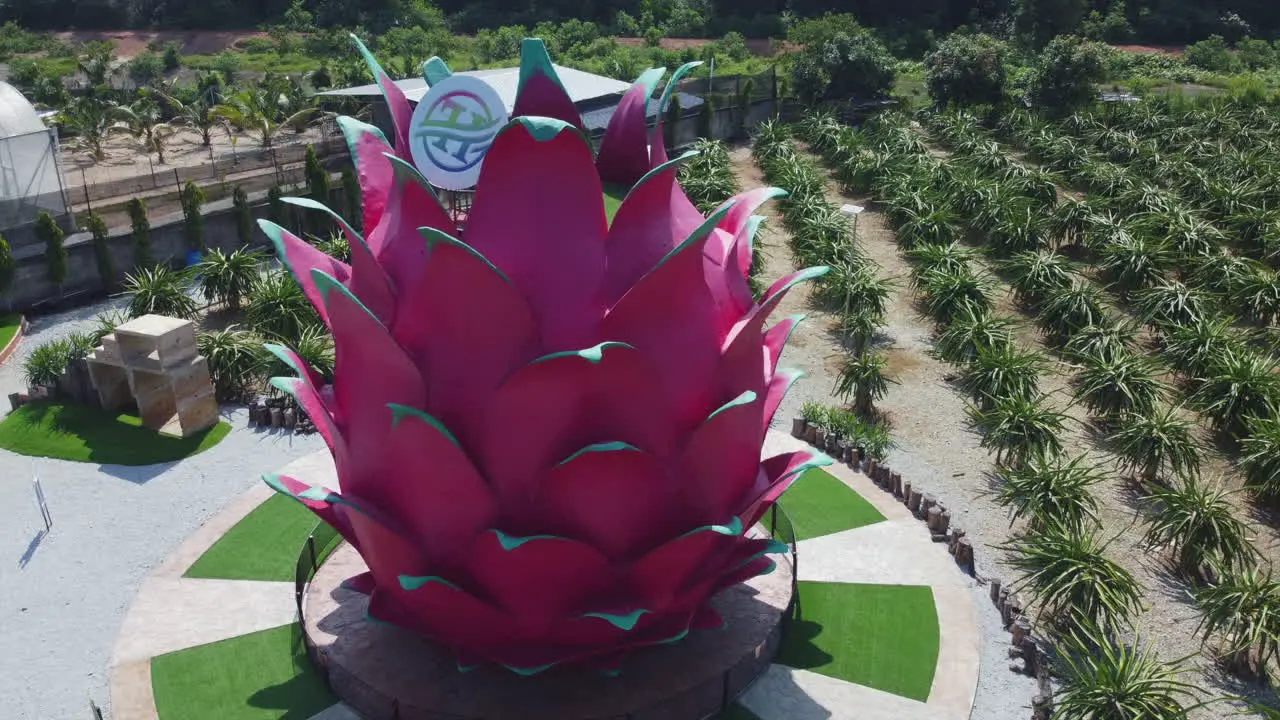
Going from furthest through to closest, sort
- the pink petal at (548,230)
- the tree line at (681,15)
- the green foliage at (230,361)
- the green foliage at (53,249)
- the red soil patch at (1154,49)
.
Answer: the tree line at (681,15) < the red soil patch at (1154,49) < the green foliage at (53,249) < the green foliage at (230,361) < the pink petal at (548,230)

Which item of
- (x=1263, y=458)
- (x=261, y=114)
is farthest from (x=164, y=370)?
(x=261, y=114)

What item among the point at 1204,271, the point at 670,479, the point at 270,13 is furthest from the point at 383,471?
the point at 270,13

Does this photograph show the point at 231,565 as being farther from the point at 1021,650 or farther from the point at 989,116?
the point at 989,116

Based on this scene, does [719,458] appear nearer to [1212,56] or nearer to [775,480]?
[775,480]

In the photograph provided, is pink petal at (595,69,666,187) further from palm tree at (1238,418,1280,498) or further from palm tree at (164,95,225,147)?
palm tree at (164,95,225,147)

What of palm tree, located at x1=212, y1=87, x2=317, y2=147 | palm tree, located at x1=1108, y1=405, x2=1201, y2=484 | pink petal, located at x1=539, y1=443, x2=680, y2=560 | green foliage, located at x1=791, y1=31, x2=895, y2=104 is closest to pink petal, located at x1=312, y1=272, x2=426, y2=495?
pink petal, located at x1=539, y1=443, x2=680, y2=560

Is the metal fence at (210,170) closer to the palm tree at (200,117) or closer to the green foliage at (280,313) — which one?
the palm tree at (200,117)

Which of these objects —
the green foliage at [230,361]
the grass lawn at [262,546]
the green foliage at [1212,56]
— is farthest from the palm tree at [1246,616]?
the green foliage at [1212,56]
